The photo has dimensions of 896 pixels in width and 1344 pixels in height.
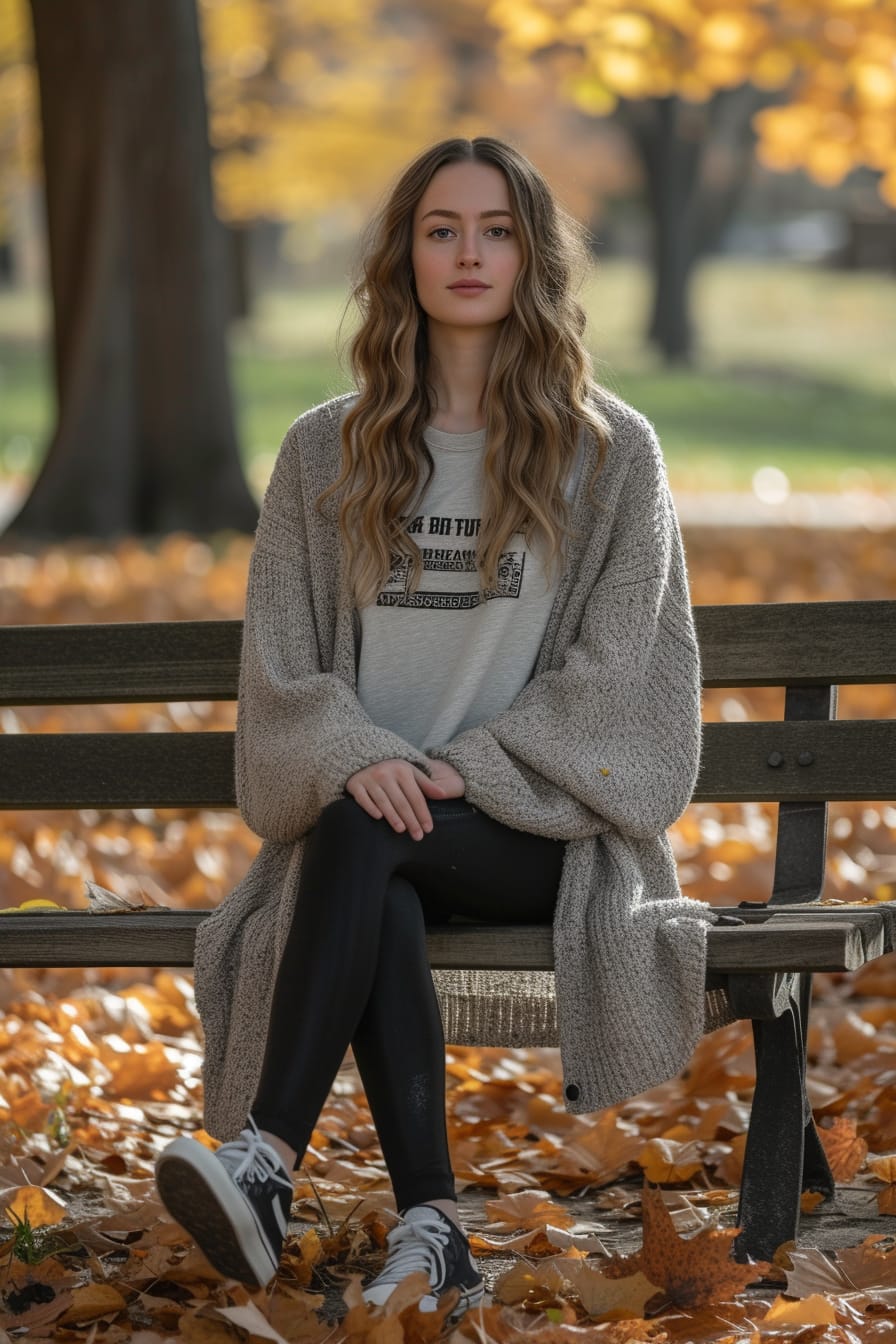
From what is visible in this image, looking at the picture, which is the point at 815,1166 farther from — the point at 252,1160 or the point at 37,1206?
the point at 37,1206

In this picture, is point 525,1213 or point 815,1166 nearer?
point 525,1213

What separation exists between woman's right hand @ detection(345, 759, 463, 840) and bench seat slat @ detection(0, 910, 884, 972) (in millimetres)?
190

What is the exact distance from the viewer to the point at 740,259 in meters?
44.3

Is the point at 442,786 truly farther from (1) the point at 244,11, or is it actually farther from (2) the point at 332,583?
(1) the point at 244,11

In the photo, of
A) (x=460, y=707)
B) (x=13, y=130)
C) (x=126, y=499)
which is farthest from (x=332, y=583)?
(x=13, y=130)

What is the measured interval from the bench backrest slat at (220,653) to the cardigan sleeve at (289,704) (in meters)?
0.31

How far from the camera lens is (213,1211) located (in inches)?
107

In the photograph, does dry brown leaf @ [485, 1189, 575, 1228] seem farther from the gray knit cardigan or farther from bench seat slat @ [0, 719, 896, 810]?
bench seat slat @ [0, 719, 896, 810]

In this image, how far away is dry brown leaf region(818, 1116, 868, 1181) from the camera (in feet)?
11.9

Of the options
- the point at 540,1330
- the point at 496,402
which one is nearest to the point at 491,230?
the point at 496,402

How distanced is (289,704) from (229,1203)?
1.01 m

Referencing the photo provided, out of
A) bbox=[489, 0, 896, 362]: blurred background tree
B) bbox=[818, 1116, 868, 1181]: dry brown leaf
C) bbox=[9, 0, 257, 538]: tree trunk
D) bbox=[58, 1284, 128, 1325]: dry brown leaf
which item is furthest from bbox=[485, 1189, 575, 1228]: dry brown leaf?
bbox=[9, 0, 257, 538]: tree trunk

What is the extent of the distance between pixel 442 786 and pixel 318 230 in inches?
1942

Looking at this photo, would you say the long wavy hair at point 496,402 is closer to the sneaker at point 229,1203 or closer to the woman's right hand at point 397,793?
the woman's right hand at point 397,793
